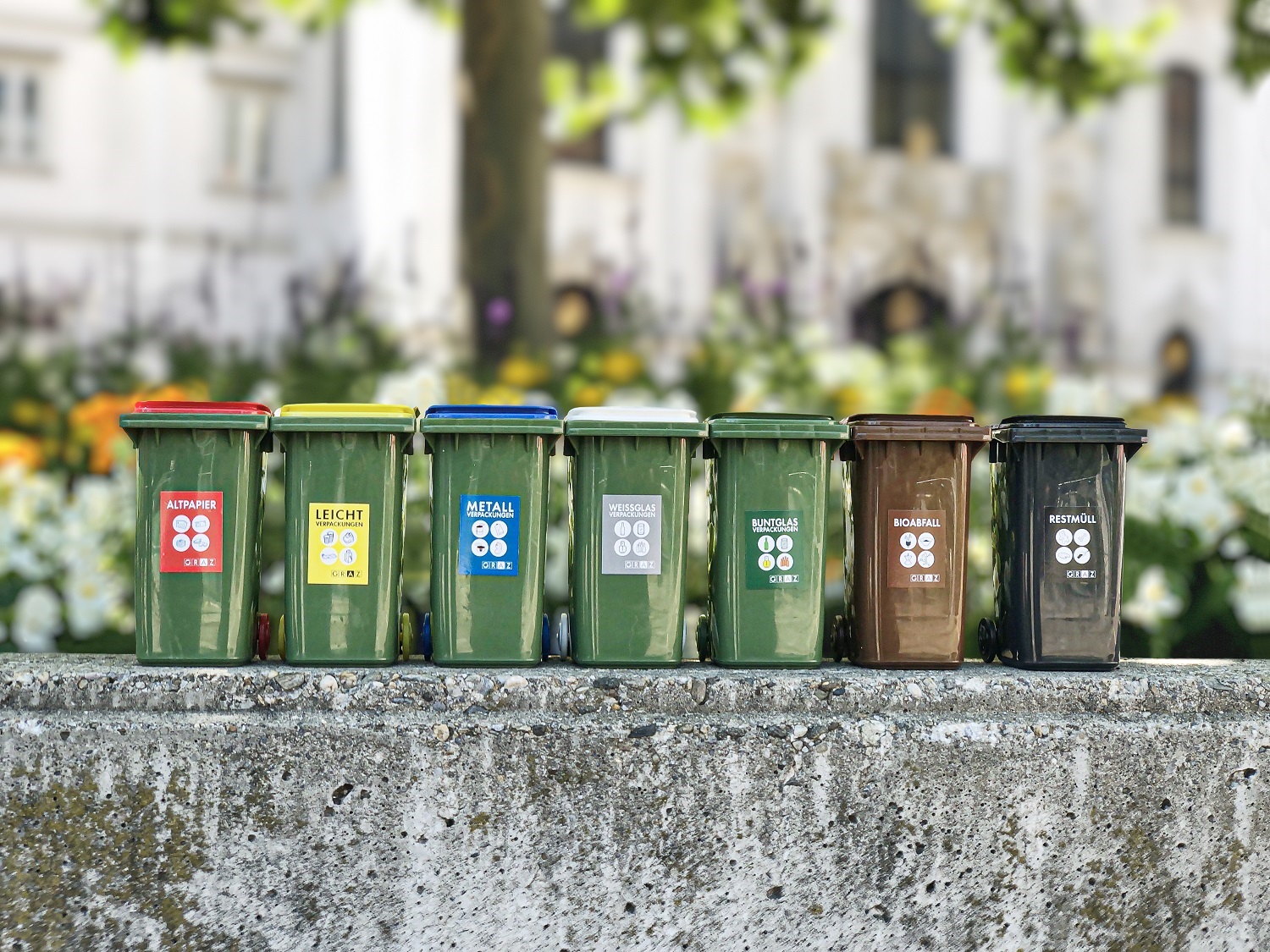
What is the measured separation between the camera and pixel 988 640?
2.80 metres

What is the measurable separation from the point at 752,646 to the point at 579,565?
402 mm

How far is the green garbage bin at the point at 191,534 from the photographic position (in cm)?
251

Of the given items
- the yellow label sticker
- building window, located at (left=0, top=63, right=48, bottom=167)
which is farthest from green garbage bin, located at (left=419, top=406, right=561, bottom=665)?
building window, located at (left=0, top=63, right=48, bottom=167)

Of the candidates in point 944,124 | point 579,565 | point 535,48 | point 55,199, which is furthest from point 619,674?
point 944,124

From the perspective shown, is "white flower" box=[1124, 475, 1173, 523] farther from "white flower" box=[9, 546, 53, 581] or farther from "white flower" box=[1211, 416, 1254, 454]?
"white flower" box=[9, 546, 53, 581]

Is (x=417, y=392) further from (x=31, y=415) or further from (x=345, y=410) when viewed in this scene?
(x=31, y=415)

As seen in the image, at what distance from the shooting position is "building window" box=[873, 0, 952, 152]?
48.2 feet

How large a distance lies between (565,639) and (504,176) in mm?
4049

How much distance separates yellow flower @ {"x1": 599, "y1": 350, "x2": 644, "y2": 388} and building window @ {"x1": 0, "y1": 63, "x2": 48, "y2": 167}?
26.5 feet

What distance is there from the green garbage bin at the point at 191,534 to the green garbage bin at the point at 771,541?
981 millimetres

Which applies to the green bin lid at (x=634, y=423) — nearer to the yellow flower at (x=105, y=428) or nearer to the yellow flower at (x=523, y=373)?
the yellow flower at (x=105, y=428)

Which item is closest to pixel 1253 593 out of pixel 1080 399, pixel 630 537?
pixel 1080 399

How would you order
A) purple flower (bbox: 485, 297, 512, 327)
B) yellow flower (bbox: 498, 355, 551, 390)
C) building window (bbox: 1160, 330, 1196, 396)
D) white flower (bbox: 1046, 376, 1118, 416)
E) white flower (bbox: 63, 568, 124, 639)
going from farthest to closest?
1. building window (bbox: 1160, 330, 1196, 396)
2. purple flower (bbox: 485, 297, 512, 327)
3. yellow flower (bbox: 498, 355, 551, 390)
4. white flower (bbox: 1046, 376, 1118, 416)
5. white flower (bbox: 63, 568, 124, 639)

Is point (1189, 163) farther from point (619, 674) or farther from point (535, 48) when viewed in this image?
point (619, 674)
